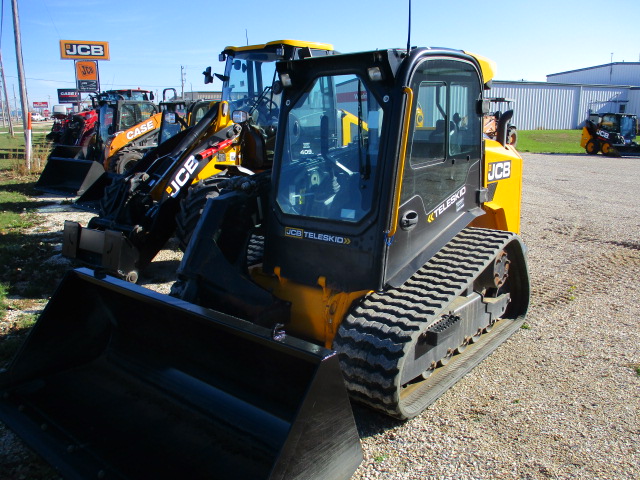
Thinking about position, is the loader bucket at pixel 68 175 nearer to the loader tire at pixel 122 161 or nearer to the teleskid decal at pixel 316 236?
the loader tire at pixel 122 161

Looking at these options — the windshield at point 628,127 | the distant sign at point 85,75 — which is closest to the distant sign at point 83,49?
the distant sign at point 85,75

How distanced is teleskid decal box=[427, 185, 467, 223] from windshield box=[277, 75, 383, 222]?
0.63 meters

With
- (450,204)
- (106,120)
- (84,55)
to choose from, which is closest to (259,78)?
(450,204)

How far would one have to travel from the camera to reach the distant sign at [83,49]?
103 ft

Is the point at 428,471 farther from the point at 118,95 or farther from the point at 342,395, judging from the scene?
the point at 118,95

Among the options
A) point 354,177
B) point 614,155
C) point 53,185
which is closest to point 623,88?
point 614,155

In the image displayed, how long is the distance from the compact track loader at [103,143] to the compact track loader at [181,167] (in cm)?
566

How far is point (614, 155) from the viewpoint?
2600 centimetres

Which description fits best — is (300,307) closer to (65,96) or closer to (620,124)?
(620,124)

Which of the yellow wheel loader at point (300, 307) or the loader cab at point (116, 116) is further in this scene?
the loader cab at point (116, 116)

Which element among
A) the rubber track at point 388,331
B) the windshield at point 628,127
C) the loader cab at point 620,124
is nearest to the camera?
the rubber track at point 388,331

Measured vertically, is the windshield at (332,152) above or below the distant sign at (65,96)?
below

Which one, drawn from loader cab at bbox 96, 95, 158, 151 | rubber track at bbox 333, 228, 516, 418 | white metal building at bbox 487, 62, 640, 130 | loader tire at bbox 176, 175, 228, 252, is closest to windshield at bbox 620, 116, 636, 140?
white metal building at bbox 487, 62, 640, 130

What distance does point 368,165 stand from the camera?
341 cm
